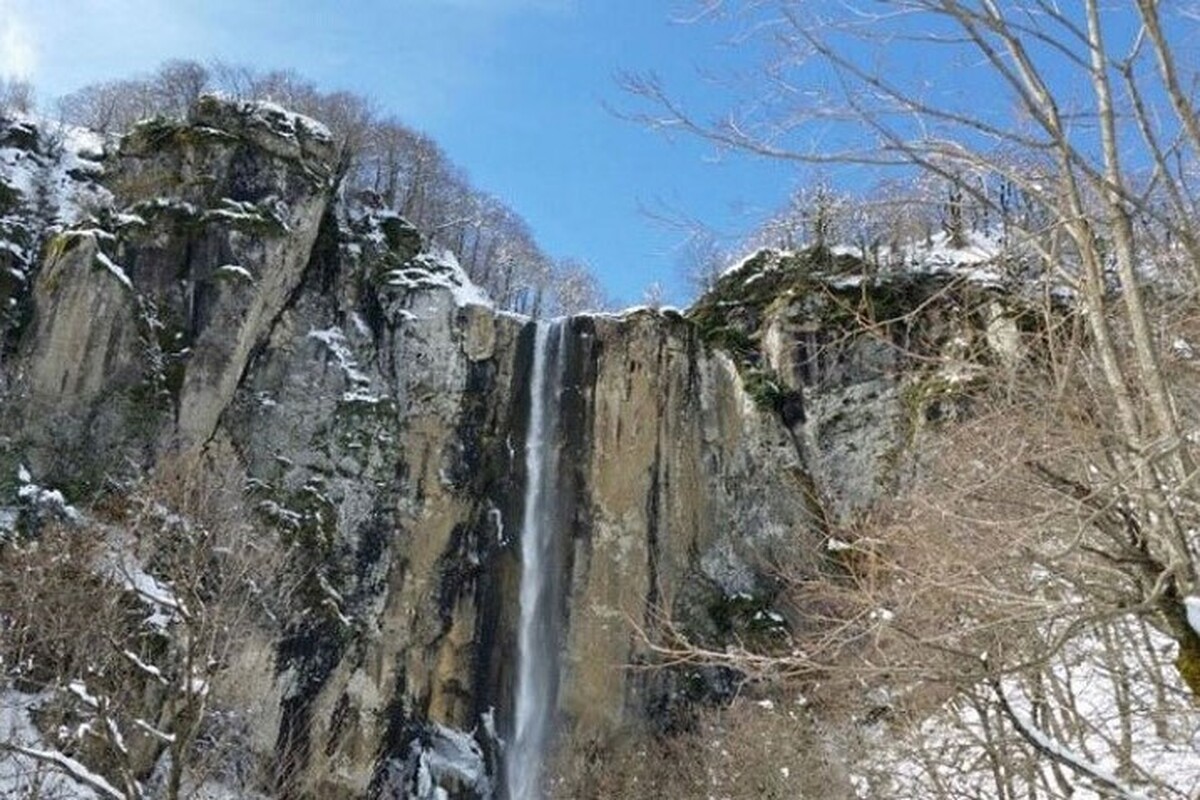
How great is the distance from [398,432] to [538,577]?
14.9 ft

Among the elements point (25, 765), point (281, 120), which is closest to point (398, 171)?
point (281, 120)

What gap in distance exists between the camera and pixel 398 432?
23438 mm

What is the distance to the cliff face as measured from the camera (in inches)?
819

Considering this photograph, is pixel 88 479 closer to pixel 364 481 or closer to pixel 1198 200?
pixel 364 481

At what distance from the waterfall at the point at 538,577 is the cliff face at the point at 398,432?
265 millimetres

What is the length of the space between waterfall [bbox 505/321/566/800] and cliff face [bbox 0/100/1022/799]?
265 mm

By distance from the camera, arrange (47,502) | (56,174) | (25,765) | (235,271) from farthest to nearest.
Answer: (56,174), (235,271), (47,502), (25,765)

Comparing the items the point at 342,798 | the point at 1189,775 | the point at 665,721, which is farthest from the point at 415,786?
the point at 1189,775

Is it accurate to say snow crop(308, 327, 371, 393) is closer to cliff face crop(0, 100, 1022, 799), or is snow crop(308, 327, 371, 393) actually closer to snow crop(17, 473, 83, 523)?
cliff face crop(0, 100, 1022, 799)

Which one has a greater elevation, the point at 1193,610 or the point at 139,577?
the point at 139,577

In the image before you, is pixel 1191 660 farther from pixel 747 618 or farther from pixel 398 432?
pixel 398 432

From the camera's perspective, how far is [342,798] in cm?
1966

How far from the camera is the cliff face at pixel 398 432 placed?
68.3 feet

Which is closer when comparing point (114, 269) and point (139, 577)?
point (139, 577)
